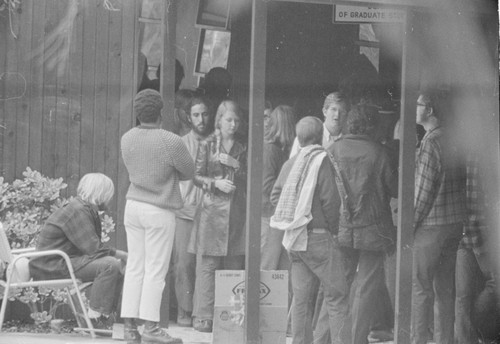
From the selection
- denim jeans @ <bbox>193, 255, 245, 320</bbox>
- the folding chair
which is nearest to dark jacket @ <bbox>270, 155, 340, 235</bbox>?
denim jeans @ <bbox>193, 255, 245, 320</bbox>

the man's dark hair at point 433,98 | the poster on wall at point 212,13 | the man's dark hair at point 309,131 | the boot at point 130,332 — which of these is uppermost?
the poster on wall at point 212,13

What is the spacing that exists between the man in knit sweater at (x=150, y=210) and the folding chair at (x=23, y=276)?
0.31 meters

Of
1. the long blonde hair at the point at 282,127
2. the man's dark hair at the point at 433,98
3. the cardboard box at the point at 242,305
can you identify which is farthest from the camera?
the man's dark hair at the point at 433,98

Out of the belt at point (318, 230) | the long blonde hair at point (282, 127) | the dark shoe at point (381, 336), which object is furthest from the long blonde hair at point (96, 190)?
the dark shoe at point (381, 336)

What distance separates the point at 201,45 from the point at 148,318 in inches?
71.8

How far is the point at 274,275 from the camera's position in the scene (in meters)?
6.60

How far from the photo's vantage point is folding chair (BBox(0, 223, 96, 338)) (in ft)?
20.3

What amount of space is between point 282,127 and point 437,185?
1.14 meters

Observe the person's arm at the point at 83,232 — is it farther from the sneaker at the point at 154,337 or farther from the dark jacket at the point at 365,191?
the dark jacket at the point at 365,191

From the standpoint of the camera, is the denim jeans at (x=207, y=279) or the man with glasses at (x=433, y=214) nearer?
the denim jeans at (x=207, y=279)

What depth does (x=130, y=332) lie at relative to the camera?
634 cm

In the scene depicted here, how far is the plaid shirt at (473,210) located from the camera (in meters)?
6.84

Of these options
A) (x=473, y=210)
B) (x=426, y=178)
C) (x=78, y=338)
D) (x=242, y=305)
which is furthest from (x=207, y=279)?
(x=473, y=210)

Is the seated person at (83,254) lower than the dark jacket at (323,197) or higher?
lower
